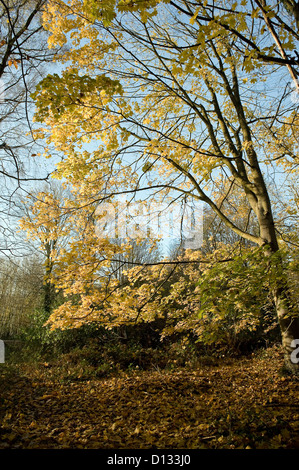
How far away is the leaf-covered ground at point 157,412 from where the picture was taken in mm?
3178

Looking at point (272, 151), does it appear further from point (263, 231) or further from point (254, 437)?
point (254, 437)

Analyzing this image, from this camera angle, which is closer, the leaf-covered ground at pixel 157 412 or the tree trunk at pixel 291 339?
the leaf-covered ground at pixel 157 412

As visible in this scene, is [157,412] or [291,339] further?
[291,339]

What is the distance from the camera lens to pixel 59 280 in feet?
14.0

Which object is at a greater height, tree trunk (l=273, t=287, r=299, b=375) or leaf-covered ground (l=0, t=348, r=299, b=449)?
tree trunk (l=273, t=287, r=299, b=375)

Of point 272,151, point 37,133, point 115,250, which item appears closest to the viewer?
point 37,133

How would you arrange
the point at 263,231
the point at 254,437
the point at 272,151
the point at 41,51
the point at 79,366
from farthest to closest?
the point at 79,366 → the point at 272,151 → the point at 263,231 → the point at 41,51 → the point at 254,437

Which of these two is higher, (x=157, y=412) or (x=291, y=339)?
(x=291, y=339)

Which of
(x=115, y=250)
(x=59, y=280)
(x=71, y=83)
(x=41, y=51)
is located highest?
(x=41, y=51)

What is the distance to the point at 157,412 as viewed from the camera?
4188 mm

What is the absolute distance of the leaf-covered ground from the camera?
3.18 metres

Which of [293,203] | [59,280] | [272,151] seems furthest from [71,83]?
[293,203]
